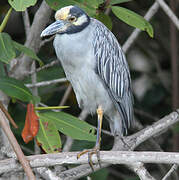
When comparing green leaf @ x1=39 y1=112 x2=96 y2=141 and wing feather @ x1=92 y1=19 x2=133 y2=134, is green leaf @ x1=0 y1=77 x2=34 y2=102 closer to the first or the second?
green leaf @ x1=39 y1=112 x2=96 y2=141

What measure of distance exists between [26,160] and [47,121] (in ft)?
1.96

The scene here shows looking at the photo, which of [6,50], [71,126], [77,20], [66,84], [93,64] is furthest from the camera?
[66,84]

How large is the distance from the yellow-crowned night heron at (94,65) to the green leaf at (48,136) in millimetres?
204

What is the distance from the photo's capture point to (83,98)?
9.18 ft

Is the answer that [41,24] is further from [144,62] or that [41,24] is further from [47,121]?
[144,62]

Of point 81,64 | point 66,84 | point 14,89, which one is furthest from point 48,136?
point 66,84

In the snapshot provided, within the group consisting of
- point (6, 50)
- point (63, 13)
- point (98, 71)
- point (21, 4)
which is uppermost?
point (21, 4)

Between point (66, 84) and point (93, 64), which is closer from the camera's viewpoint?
point (93, 64)

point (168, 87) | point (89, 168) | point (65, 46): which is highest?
point (65, 46)

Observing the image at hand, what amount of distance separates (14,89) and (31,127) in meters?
0.23

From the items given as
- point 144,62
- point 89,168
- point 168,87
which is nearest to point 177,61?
point 168,87

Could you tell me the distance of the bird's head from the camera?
95.8 inches

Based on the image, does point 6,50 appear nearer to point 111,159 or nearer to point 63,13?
point 63,13

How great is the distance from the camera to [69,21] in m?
2.53
